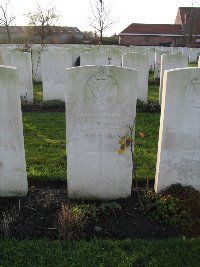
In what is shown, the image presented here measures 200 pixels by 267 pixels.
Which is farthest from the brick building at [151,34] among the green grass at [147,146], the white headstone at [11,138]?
the white headstone at [11,138]

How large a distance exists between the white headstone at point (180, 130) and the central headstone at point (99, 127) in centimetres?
45

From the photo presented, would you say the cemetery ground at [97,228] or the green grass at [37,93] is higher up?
the green grass at [37,93]

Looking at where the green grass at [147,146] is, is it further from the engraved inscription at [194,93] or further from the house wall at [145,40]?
the house wall at [145,40]

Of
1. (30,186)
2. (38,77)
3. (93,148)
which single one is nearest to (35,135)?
(30,186)

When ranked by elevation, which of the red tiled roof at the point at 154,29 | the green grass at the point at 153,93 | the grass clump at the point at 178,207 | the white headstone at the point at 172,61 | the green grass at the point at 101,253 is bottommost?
the green grass at the point at 101,253

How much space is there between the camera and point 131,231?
4.37m

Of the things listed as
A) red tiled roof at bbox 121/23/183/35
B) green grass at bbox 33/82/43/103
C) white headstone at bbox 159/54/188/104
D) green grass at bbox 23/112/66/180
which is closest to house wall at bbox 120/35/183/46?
red tiled roof at bbox 121/23/183/35

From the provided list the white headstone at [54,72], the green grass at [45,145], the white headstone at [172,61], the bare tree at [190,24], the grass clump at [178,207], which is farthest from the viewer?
the bare tree at [190,24]

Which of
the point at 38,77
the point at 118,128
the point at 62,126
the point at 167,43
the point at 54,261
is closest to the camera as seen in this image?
the point at 54,261

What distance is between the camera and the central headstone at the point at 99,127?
4590 millimetres

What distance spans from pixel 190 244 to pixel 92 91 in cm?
230

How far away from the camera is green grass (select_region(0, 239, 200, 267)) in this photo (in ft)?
12.3

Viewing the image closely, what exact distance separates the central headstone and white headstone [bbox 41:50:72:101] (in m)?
6.12

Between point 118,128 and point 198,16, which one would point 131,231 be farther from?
point 198,16
